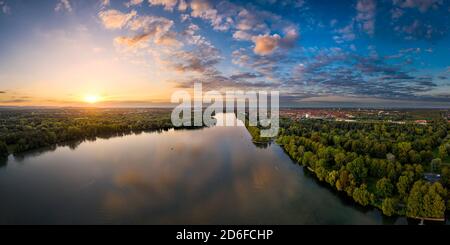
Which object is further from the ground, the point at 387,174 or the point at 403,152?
the point at 403,152

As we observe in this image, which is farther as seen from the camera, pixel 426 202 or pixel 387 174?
pixel 387 174

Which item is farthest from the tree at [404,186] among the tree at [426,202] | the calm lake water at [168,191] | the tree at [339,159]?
the tree at [339,159]

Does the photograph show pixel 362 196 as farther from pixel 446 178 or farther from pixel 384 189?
pixel 446 178

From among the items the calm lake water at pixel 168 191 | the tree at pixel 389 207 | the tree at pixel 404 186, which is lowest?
the calm lake water at pixel 168 191

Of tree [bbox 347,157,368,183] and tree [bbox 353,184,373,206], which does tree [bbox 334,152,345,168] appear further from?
tree [bbox 353,184,373,206]

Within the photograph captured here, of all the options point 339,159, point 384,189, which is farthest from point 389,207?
point 339,159

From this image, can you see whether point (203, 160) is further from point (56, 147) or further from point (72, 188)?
point (56, 147)

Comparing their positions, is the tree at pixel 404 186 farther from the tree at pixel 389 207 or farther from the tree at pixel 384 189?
the tree at pixel 389 207
